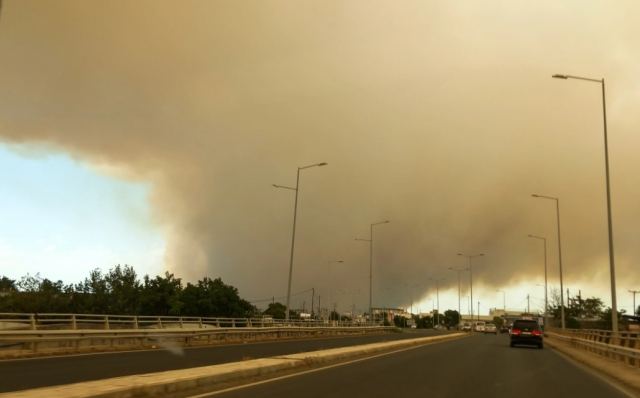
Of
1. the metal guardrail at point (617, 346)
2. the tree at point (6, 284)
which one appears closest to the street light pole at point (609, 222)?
the metal guardrail at point (617, 346)

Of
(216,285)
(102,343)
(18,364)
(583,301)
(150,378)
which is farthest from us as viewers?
(583,301)

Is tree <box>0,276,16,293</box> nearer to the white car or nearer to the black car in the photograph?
the white car

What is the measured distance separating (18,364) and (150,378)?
8.58m

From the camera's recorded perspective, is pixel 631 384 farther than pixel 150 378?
Yes

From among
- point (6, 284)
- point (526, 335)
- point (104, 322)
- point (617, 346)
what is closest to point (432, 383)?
point (617, 346)

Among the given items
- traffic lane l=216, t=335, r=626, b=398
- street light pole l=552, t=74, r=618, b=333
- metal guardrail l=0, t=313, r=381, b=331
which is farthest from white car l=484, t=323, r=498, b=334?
traffic lane l=216, t=335, r=626, b=398

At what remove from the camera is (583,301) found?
18288 centimetres

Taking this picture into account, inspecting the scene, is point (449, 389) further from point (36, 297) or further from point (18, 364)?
point (36, 297)

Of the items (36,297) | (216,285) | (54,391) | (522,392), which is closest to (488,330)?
(216,285)

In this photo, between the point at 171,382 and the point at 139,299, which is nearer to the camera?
the point at 171,382

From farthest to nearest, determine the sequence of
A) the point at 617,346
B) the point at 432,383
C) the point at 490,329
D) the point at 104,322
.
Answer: the point at 490,329 < the point at 104,322 < the point at 617,346 < the point at 432,383

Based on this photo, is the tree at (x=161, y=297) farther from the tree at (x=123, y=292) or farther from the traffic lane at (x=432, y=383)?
the traffic lane at (x=432, y=383)

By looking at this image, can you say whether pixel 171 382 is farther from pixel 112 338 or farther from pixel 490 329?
pixel 490 329

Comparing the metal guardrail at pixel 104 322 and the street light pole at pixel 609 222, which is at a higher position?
the street light pole at pixel 609 222
